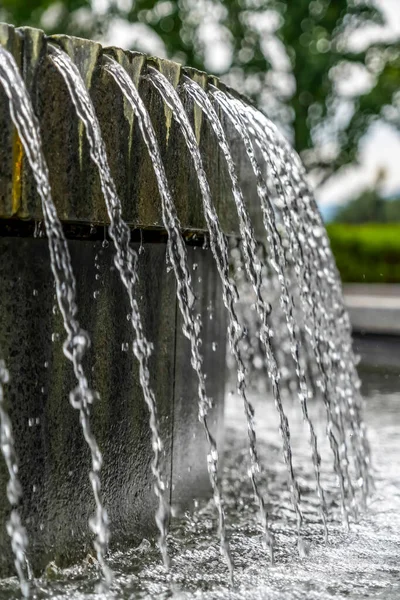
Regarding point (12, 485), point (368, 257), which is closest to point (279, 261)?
point (12, 485)

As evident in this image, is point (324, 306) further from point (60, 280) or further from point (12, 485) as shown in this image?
point (12, 485)

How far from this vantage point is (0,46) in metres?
2.65

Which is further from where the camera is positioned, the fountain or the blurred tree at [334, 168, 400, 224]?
the blurred tree at [334, 168, 400, 224]

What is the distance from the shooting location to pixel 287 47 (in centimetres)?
1989

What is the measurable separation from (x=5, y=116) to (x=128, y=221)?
609mm

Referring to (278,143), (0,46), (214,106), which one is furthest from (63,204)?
(278,143)

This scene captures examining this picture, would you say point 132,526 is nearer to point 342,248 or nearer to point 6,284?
point 6,284

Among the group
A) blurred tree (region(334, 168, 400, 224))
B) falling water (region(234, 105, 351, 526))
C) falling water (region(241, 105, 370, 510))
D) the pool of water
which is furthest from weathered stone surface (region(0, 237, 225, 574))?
blurred tree (region(334, 168, 400, 224))

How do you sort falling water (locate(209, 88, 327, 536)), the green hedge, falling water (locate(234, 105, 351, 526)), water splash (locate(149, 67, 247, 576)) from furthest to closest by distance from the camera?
1. the green hedge
2. falling water (locate(234, 105, 351, 526))
3. falling water (locate(209, 88, 327, 536))
4. water splash (locate(149, 67, 247, 576))

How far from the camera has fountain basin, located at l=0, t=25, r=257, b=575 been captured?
9.16 ft

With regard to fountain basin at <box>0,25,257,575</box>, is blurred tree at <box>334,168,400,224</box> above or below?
above

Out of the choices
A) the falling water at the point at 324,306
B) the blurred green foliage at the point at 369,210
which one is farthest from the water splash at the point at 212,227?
the blurred green foliage at the point at 369,210

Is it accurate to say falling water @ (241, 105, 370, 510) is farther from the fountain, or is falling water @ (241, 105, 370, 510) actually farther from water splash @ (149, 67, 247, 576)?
water splash @ (149, 67, 247, 576)

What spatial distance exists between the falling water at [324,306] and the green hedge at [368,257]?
13.6 metres
